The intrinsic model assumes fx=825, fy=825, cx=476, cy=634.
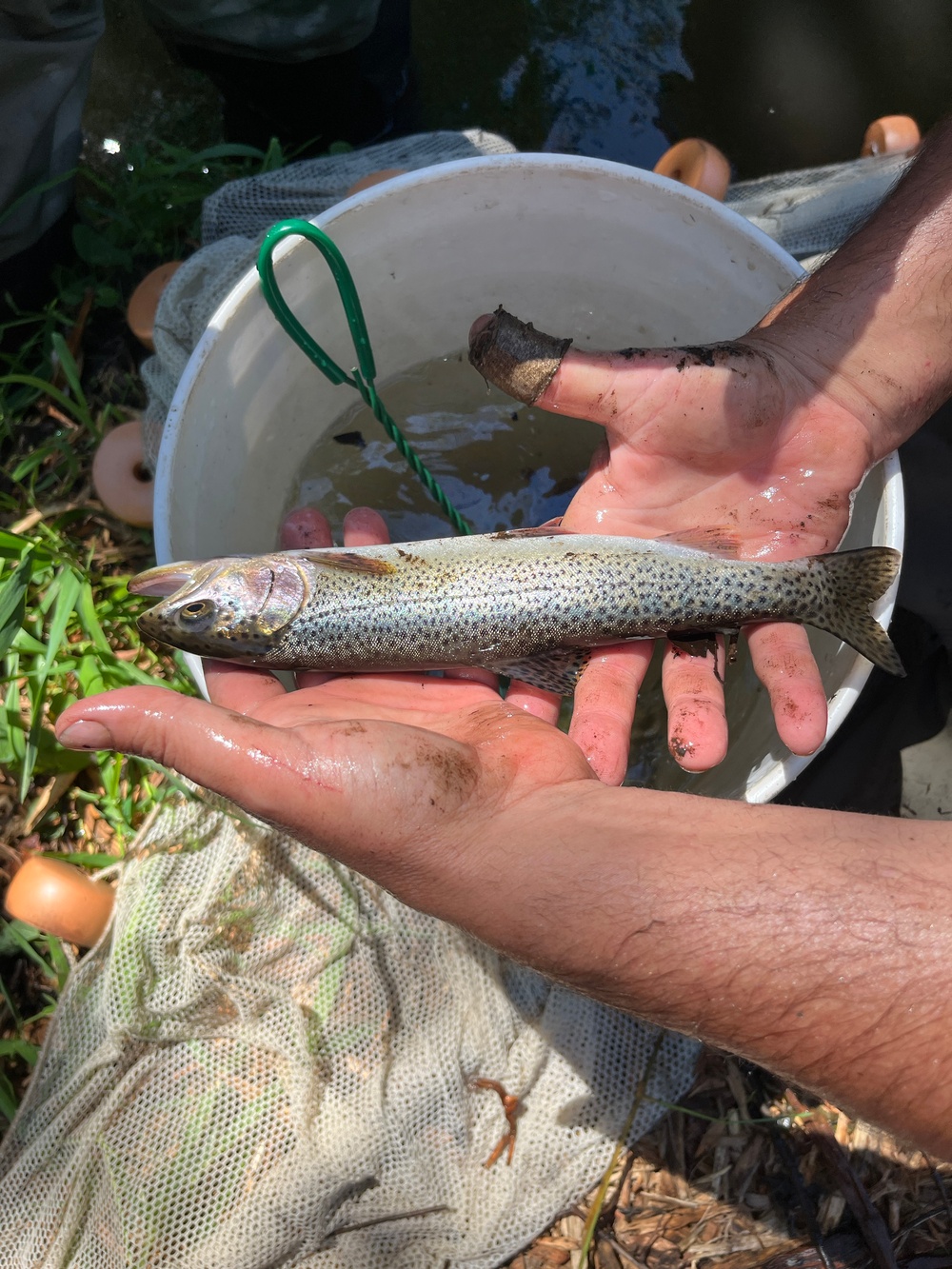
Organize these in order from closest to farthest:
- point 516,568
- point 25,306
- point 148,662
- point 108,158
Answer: point 516,568 < point 148,662 < point 25,306 < point 108,158

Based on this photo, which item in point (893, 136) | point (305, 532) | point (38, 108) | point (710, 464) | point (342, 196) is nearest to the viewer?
point (710, 464)

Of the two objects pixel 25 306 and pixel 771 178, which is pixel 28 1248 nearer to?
pixel 25 306

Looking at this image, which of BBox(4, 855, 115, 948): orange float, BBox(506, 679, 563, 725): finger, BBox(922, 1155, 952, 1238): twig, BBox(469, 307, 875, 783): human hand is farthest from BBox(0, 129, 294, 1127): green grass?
BBox(922, 1155, 952, 1238): twig

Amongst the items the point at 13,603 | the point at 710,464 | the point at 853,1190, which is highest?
the point at 710,464

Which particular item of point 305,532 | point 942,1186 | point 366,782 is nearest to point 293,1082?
point 366,782

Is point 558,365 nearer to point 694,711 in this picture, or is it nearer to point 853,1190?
point 694,711

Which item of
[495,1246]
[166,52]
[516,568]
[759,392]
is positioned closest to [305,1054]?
[495,1246]
